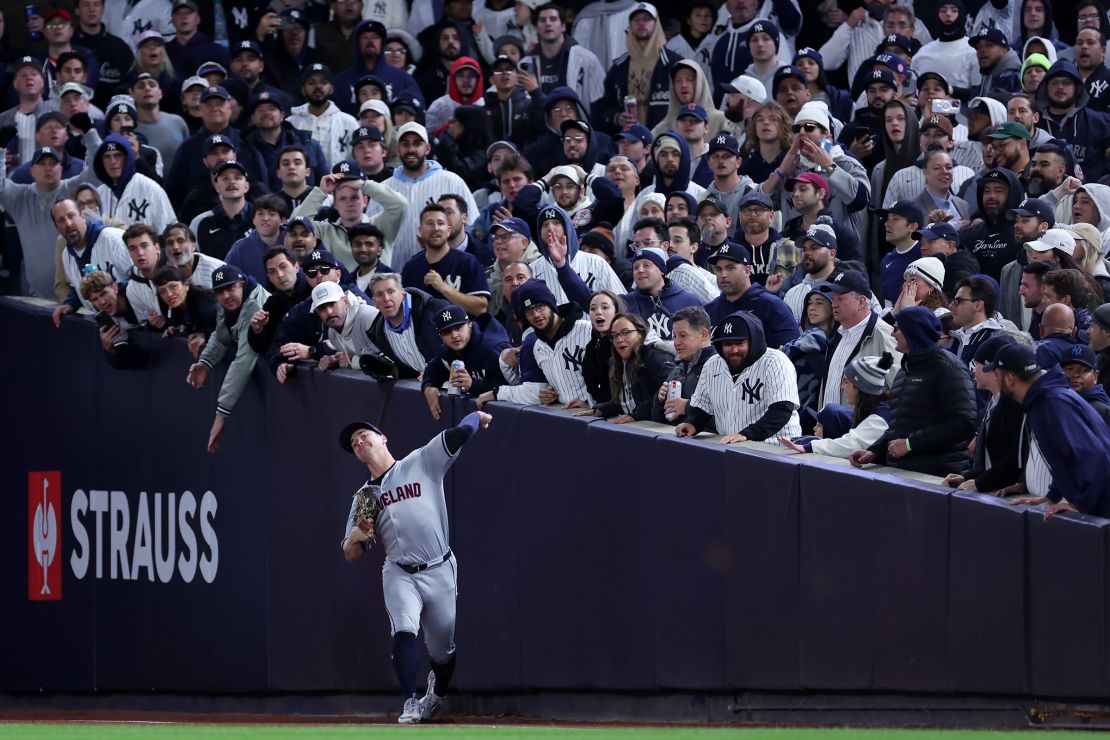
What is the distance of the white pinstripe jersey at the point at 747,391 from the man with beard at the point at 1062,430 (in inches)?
74.2

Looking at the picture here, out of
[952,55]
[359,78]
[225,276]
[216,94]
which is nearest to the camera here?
[225,276]

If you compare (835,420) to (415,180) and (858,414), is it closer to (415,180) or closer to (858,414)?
(858,414)

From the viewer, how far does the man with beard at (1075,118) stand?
13.7 m

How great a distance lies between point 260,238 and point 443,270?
1.99 metres

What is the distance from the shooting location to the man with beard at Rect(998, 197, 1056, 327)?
11289 mm

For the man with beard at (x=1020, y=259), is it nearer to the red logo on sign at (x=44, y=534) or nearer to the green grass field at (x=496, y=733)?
the green grass field at (x=496, y=733)

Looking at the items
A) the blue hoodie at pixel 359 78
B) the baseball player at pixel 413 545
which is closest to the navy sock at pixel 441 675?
the baseball player at pixel 413 545

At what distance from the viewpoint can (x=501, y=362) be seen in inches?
478

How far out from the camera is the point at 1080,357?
28.7 ft

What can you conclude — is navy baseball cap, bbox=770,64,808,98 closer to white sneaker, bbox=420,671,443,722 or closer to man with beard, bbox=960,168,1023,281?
man with beard, bbox=960,168,1023,281

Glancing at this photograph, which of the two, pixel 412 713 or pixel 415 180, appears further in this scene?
pixel 415 180

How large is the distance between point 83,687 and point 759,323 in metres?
8.85

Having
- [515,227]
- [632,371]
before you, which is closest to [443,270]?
[515,227]

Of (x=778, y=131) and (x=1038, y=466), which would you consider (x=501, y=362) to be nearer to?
(x=778, y=131)
